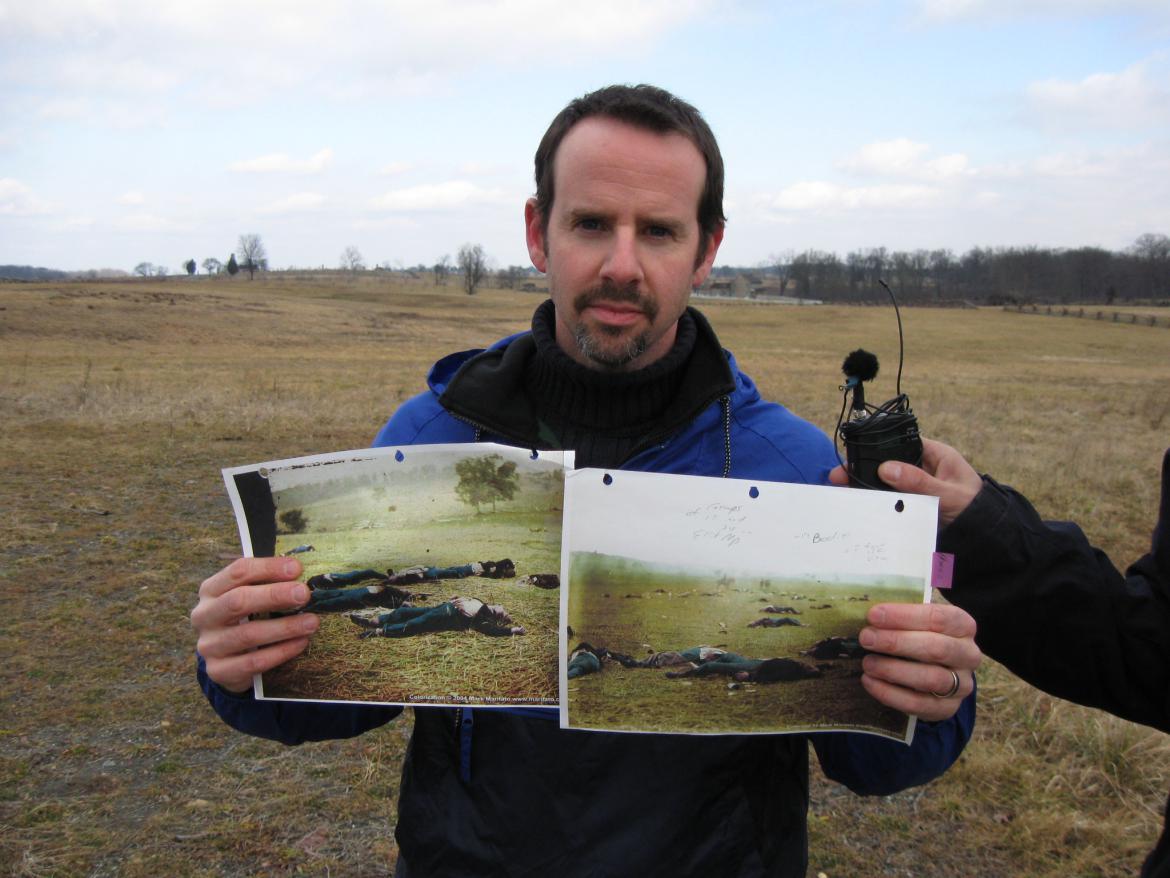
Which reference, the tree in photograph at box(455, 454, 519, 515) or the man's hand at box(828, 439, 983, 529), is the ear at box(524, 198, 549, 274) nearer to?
the tree in photograph at box(455, 454, 519, 515)

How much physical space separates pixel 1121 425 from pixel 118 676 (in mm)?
21684

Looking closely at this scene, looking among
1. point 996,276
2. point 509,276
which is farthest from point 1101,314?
Answer: point 509,276

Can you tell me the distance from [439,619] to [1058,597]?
134 cm

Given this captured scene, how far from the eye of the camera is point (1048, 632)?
1731 mm

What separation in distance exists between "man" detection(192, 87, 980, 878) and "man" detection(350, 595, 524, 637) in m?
0.16

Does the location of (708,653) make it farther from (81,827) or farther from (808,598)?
(81,827)

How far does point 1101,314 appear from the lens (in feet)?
224

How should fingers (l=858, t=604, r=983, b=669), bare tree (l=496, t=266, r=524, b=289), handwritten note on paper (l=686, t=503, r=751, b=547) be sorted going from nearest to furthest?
fingers (l=858, t=604, r=983, b=669)
handwritten note on paper (l=686, t=503, r=751, b=547)
bare tree (l=496, t=266, r=524, b=289)

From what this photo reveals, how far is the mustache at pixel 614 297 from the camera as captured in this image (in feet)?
5.58

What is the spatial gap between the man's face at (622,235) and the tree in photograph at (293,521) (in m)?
0.70

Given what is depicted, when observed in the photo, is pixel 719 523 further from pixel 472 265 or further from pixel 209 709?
pixel 472 265

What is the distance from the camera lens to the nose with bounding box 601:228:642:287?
5.50ft

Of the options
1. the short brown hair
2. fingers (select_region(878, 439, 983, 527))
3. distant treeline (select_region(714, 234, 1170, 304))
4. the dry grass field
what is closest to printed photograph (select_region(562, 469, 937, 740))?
fingers (select_region(878, 439, 983, 527))

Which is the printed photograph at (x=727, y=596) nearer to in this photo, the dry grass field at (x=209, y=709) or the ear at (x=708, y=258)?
the ear at (x=708, y=258)
